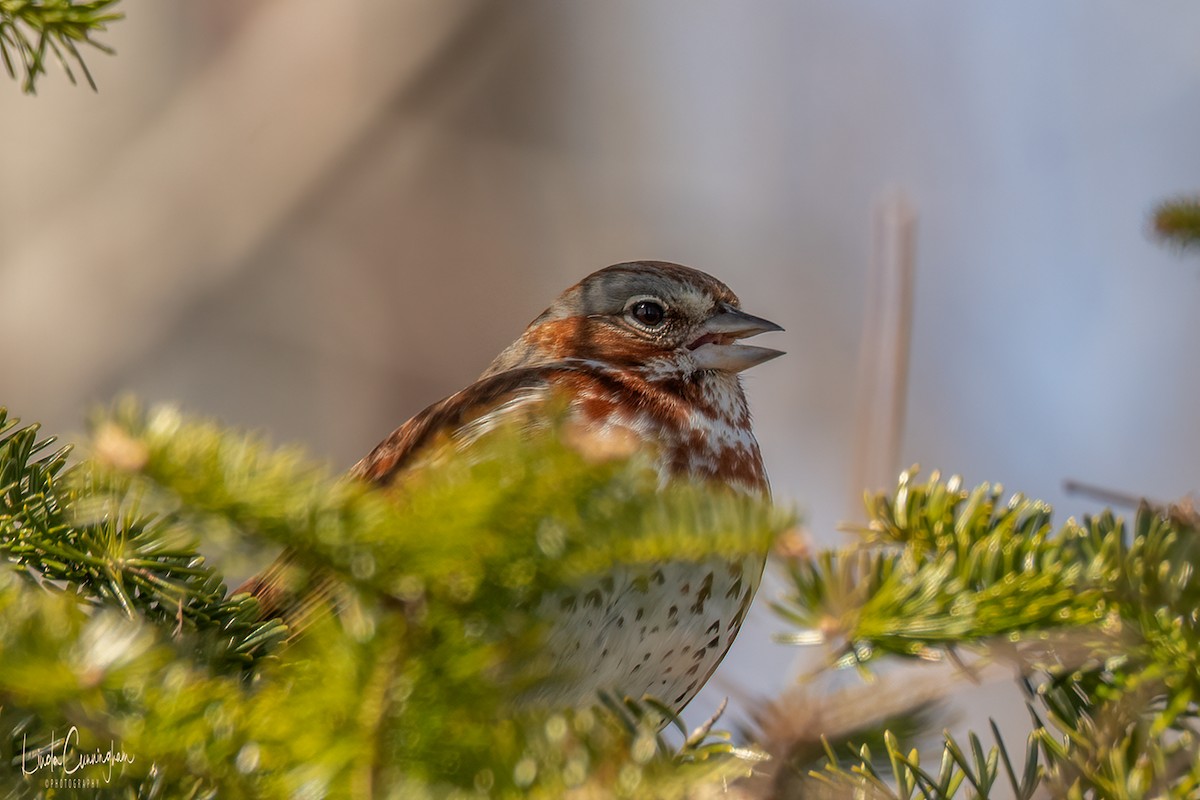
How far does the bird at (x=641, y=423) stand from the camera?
2.35 meters

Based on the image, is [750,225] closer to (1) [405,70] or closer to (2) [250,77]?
(1) [405,70]

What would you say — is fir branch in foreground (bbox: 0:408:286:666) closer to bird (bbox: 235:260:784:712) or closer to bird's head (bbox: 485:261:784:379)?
bird (bbox: 235:260:784:712)

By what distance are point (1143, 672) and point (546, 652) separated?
666mm

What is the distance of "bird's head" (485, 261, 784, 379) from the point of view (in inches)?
131

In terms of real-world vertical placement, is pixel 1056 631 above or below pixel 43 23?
below

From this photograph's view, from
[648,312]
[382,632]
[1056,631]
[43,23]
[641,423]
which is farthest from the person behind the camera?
[648,312]

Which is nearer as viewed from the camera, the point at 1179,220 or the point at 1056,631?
the point at 1056,631

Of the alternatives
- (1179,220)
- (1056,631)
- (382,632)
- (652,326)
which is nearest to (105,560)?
(382,632)

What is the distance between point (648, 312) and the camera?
3523 mm

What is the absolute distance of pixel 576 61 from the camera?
26.9 ft

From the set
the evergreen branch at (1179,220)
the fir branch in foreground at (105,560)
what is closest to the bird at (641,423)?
the fir branch in foreground at (105,560)

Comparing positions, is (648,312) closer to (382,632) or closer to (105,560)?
(105,560)

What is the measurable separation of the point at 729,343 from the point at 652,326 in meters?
0.23

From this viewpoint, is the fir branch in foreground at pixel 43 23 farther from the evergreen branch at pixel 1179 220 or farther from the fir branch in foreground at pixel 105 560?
the evergreen branch at pixel 1179 220
